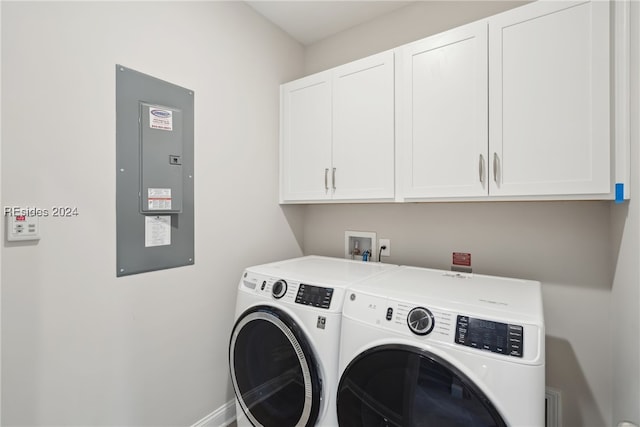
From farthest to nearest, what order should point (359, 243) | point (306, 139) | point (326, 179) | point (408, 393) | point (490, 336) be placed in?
point (359, 243) < point (306, 139) < point (326, 179) < point (408, 393) < point (490, 336)

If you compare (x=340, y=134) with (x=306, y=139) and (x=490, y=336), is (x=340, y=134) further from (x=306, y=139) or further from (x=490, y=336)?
(x=490, y=336)

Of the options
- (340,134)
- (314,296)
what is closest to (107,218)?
(314,296)

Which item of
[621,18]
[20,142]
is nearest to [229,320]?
[20,142]

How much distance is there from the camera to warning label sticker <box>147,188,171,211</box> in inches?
56.4

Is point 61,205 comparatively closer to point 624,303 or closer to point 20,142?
point 20,142

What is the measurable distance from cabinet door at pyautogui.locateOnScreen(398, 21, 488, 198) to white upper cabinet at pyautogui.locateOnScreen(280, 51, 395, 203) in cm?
11

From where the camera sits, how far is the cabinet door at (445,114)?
4.54 feet

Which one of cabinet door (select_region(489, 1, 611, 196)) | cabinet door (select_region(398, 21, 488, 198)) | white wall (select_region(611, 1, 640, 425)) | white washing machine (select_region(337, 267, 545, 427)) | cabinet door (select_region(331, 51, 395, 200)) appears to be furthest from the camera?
cabinet door (select_region(331, 51, 395, 200))

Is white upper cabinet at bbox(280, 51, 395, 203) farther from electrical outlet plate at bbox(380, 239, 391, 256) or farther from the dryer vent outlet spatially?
the dryer vent outlet

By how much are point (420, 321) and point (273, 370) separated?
0.80 metres

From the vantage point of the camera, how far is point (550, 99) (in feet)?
4.03

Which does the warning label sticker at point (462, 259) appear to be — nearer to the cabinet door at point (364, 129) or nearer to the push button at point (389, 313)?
the cabinet door at point (364, 129)

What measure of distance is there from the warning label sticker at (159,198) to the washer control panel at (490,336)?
138 cm

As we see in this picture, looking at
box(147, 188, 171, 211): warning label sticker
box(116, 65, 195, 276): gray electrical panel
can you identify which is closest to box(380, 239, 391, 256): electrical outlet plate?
box(116, 65, 195, 276): gray electrical panel
